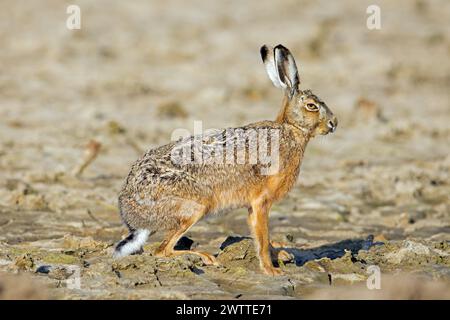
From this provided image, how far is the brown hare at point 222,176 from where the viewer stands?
26.0ft

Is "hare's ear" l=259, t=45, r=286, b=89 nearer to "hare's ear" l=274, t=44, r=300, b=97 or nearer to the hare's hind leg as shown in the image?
"hare's ear" l=274, t=44, r=300, b=97

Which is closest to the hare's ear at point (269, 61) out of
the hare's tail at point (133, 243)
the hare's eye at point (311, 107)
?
the hare's eye at point (311, 107)

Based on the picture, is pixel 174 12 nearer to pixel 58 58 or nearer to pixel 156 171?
pixel 58 58

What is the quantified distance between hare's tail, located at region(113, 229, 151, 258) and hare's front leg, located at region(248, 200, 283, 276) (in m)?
0.97

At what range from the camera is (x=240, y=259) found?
8.23 meters

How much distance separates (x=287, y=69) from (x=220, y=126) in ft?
25.2

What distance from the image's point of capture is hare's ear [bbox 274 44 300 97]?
8.48 m

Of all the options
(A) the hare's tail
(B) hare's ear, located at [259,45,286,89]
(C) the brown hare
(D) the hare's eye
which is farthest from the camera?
(B) hare's ear, located at [259,45,286,89]

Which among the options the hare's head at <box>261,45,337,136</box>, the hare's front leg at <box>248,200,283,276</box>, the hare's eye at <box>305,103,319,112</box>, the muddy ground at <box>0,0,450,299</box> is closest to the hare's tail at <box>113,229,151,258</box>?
the muddy ground at <box>0,0,450,299</box>

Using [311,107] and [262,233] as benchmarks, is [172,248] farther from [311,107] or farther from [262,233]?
[311,107]

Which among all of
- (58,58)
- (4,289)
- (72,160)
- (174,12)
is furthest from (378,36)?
(4,289)

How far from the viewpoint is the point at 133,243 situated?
26.7 feet

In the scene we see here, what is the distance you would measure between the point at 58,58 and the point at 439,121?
28.6 ft

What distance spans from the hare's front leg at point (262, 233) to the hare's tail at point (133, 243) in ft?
3.18
